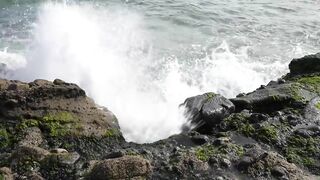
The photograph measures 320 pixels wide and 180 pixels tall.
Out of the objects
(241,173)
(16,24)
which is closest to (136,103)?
(241,173)

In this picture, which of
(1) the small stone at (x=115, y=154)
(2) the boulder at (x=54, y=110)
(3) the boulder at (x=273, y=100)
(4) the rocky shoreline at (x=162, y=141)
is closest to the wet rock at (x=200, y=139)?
(4) the rocky shoreline at (x=162, y=141)

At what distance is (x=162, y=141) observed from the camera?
678 cm

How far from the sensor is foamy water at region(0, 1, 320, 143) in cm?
1145

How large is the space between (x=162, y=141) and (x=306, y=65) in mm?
4484

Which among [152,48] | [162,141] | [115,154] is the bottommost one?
[152,48]

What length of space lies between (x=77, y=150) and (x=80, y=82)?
553 centimetres

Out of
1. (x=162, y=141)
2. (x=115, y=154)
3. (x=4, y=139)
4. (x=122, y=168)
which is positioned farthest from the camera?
(x=162, y=141)

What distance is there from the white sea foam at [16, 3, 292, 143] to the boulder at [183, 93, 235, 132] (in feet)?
3.71

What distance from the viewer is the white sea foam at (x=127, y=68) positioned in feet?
37.3

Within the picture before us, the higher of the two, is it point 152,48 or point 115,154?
point 115,154

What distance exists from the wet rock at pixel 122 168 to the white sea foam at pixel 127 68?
3321 mm

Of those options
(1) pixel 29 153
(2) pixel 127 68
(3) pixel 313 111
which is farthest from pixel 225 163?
(2) pixel 127 68

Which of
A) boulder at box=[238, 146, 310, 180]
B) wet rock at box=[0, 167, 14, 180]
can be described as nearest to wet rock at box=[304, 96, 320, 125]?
boulder at box=[238, 146, 310, 180]

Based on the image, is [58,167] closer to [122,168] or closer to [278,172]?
[122,168]
